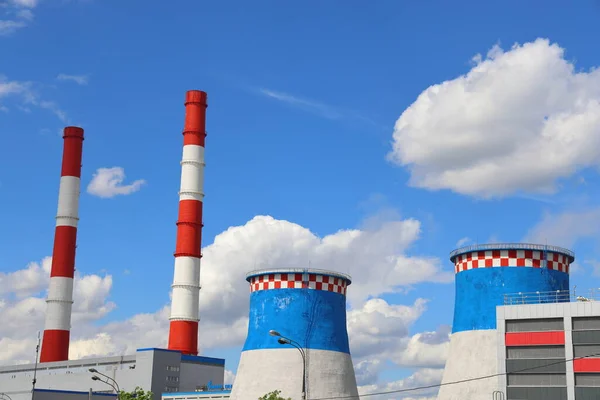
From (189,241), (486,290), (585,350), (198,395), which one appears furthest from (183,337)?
(585,350)

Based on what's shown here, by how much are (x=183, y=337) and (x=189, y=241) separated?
25.9 ft

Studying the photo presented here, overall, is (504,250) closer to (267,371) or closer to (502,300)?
(502,300)

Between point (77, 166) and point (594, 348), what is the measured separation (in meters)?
53.9

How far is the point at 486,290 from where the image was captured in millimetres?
43938

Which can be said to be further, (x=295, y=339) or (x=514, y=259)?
(x=295, y=339)

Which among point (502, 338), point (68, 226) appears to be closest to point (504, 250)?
point (502, 338)

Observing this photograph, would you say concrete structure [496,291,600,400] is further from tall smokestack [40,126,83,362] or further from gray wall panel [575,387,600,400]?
tall smokestack [40,126,83,362]

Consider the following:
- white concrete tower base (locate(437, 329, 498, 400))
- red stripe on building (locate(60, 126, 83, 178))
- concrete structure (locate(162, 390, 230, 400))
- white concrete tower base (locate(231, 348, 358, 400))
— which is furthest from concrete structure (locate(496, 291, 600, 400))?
red stripe on building (locate(60, 126, 83, 178))

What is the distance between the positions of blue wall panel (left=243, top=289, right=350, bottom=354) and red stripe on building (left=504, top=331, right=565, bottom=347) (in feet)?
49.1

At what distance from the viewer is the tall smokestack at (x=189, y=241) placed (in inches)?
2638

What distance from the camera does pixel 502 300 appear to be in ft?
142

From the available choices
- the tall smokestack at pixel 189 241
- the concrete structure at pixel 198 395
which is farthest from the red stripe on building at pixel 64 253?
the concrete structure at pixel 198 395

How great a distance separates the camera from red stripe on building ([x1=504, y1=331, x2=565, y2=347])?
121 ft

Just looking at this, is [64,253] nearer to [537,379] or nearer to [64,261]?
[64,261]
